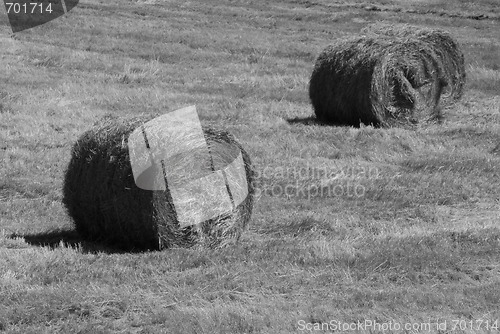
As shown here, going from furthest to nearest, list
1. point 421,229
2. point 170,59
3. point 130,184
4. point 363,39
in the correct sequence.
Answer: point 170,59 < point 363,39 < point 421,229 < point 130,184

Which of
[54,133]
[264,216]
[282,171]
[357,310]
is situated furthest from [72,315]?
[54,133]

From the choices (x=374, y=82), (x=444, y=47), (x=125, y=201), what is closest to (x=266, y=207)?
(x=125, y=201)

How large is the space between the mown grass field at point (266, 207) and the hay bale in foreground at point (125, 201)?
0.30 meters

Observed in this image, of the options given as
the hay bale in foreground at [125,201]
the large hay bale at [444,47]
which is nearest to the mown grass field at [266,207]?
the hay bale in foreground at [125,201]

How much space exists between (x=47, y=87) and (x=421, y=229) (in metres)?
11.6

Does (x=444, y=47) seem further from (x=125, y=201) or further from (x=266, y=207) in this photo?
(x=125, y=201)

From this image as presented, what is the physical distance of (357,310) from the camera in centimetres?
747

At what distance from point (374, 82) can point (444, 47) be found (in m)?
2.24

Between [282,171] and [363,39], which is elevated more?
[363,39]

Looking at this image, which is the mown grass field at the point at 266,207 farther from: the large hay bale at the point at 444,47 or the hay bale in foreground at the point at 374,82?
the hay bale in foreground at the point at 374,82

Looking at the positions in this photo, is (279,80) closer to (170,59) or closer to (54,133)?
(170,59)

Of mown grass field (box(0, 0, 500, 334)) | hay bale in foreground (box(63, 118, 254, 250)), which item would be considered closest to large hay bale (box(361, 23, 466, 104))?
mown grass field (box(0, 0, 500, 334))

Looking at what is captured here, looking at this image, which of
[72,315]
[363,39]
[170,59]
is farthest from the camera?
[170,59]

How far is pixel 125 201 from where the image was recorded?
9.48 m
